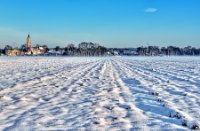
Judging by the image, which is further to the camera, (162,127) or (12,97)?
(12,97)

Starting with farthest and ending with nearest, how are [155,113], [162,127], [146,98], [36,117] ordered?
[146,98] < [155,113] < [36,117] < [162,127]

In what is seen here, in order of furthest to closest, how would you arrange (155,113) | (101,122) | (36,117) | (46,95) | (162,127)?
1. (46,95)
2. (155,113)
3. (36,117)
4. (101,122)
5. (162,127)

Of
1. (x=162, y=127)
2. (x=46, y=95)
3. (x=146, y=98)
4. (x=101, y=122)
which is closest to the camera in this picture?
(x=162, y=127)

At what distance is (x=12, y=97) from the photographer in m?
11.1

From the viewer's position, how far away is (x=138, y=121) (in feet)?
23.8

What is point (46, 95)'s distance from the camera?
11547mm

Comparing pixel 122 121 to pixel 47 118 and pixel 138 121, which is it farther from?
pixel 47 118

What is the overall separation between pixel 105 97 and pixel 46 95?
197 cm

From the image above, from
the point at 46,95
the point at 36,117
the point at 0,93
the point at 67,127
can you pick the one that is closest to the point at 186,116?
the point at 67,127

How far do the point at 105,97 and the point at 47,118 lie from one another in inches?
145

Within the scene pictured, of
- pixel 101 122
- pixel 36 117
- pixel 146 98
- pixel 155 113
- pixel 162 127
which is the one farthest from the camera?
pixel 146 98

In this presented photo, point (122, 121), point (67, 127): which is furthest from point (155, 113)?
point (67, 127)

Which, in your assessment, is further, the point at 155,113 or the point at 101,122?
the point at 155,113

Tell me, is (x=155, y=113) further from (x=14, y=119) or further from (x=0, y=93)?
(x=0, y=93)
